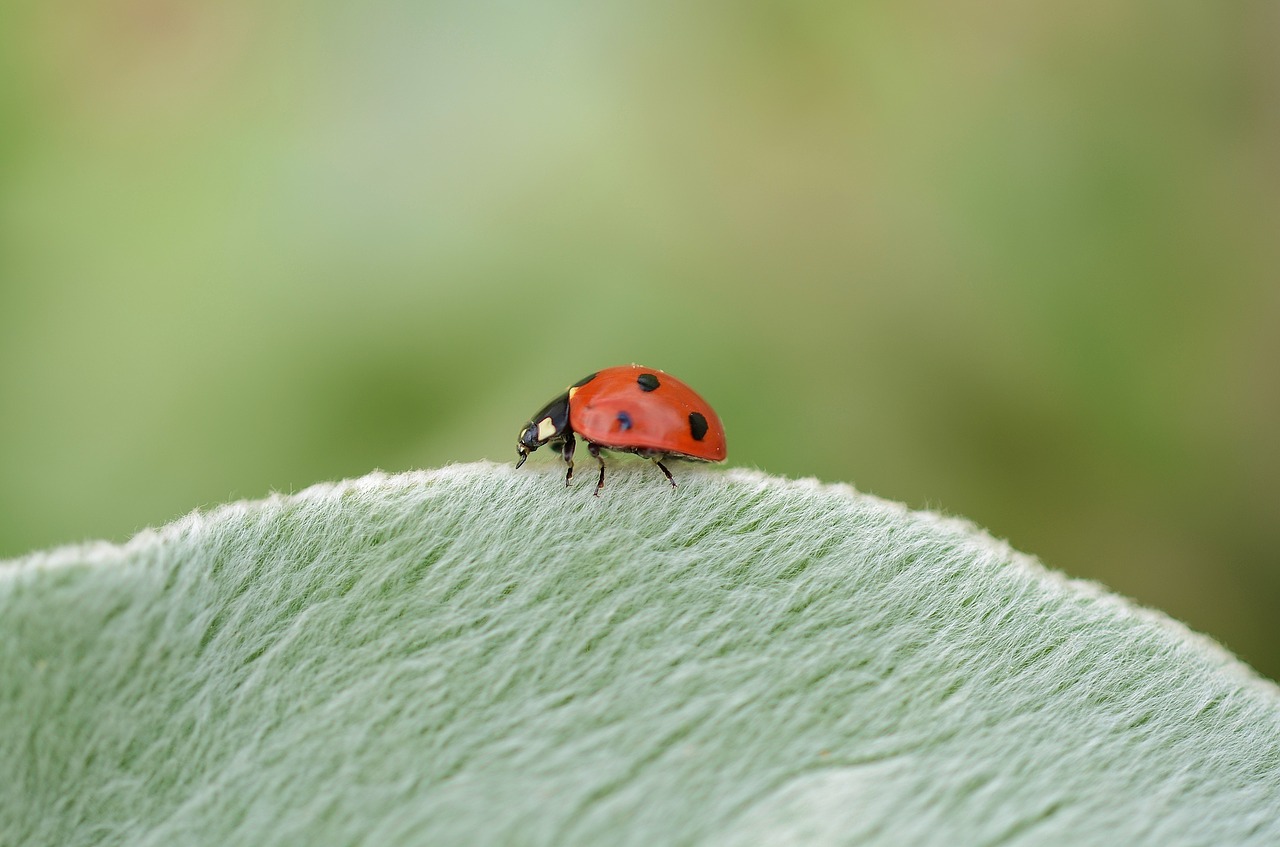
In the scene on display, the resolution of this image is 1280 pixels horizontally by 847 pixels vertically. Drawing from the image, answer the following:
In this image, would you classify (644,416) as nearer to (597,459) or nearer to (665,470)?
(597,459)

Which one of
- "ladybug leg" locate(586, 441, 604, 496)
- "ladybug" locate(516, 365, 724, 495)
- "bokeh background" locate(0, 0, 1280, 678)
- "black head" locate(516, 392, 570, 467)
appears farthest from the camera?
"bokeh background" locate(0, 0, 1280, 678)

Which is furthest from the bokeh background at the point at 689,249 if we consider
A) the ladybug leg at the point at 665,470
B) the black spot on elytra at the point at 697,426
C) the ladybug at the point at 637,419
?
the ladybug leg at the point at 665,470

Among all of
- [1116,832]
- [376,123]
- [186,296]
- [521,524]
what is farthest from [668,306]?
[1116,832]

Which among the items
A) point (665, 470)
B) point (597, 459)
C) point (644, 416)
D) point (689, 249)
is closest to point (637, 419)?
point (644, 416)

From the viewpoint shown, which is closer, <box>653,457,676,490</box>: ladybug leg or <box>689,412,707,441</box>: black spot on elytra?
<box>653,457,676,490</box>: ladybug leg

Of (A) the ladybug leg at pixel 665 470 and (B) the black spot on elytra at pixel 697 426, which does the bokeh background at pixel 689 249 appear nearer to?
(B) the black spot on elytra at pixel 697 426

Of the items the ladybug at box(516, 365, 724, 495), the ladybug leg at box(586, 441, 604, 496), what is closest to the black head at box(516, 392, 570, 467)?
the ladybug at box(516, 365, 724, 495)

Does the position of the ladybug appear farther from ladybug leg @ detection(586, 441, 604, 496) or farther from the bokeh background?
the bokeh background
